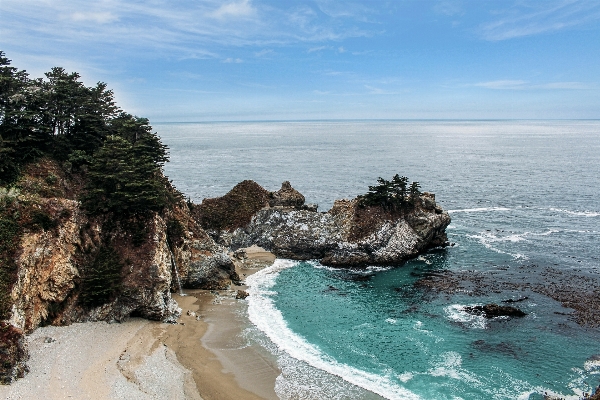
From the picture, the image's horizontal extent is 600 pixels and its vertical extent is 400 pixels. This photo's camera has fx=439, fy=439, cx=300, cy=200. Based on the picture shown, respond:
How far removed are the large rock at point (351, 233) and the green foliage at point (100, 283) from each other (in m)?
24.6

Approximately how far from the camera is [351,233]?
56.2 meters

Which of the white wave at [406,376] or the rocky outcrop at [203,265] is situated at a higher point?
the rocky outcrop at [203,265]

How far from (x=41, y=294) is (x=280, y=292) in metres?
21.4

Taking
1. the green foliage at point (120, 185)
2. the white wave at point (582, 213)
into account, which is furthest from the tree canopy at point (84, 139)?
the white wave at point (582, 213)

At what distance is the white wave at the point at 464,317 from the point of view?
37156 millimetres

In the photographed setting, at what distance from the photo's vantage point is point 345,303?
138 feet

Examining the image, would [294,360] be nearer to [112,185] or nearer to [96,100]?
[112,185]

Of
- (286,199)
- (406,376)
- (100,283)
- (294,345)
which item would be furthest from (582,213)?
(100,283)

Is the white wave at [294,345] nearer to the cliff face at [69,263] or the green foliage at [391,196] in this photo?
the cliff face at [69,263]

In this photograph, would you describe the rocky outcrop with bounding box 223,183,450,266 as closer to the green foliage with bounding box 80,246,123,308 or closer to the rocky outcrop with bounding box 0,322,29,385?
the green foliage with bounding box 80,246,123,308

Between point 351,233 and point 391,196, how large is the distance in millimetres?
7486

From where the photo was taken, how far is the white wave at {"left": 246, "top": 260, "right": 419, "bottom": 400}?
2859 centimetres

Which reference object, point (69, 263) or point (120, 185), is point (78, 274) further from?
point (120, 185)

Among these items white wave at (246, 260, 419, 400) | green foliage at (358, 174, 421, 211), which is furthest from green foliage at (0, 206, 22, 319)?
green foliage at (358, 174, 421, 211)
